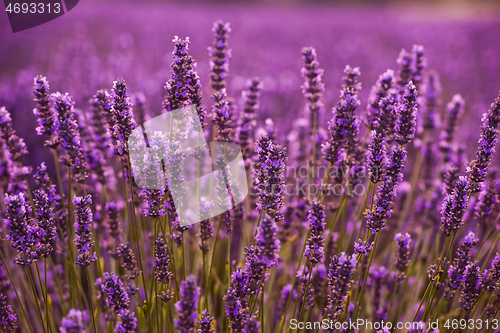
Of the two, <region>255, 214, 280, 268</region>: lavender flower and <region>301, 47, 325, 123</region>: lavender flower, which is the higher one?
<region>301, 47, 325, 123</region>: lavender flower

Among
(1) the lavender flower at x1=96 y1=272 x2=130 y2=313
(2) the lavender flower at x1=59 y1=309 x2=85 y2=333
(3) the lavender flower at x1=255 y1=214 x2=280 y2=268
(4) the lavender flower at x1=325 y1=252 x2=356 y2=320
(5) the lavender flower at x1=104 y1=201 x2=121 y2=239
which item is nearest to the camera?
(2) the lavender flower at x1=59 y1=309 x2=85 y2=333

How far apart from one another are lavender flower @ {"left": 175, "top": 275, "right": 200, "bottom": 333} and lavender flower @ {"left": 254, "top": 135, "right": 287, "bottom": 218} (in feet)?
1.65

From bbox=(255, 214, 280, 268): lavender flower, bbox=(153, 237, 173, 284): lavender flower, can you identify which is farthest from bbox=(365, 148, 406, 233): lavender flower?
bbox=(153, 237, 173, 284): lavender flower

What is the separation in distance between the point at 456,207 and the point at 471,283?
35cm

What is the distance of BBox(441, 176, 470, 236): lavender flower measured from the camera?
1555mm

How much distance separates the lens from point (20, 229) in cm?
143

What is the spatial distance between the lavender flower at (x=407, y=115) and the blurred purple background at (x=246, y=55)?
1867mm

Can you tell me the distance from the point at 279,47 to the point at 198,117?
8280 millimetres

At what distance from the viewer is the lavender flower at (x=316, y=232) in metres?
1.58

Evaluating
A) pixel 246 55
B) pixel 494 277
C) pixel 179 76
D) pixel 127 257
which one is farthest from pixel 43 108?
pixel 246 55

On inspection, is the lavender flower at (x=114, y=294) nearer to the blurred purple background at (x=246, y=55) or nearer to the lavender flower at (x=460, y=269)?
the lavender flower at (x=460, y=269)

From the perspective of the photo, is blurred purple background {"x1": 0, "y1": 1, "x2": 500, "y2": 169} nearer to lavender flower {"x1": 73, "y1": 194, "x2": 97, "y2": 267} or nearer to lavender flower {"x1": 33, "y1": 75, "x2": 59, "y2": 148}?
lavender flower {"x1": 33, "y1": 75, "x2": 59, "y2": 148}

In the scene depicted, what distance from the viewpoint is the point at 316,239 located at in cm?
160

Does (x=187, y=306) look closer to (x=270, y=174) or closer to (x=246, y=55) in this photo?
(x=270, y=174)
